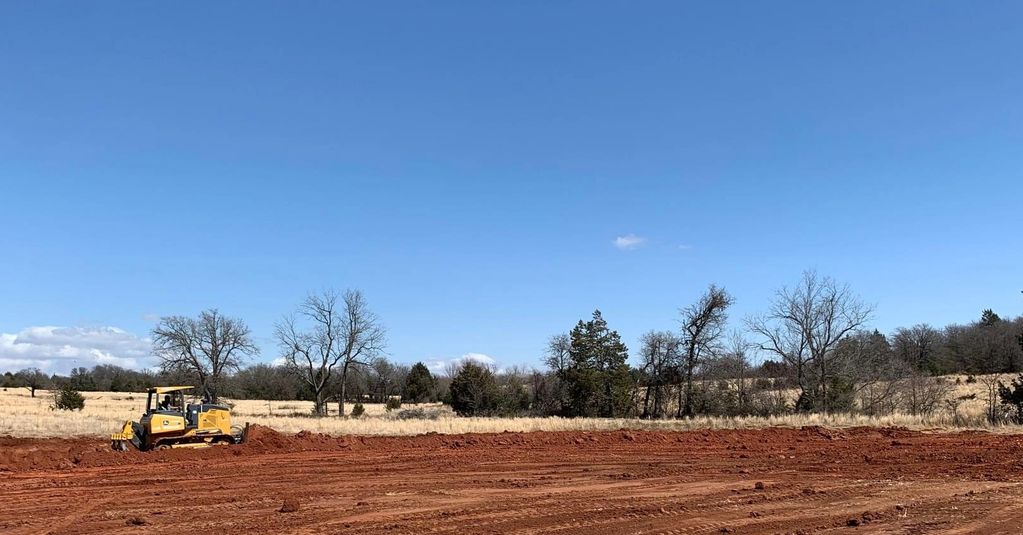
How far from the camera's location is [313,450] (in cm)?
2103

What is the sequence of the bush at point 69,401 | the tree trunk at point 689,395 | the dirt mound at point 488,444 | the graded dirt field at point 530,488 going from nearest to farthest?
the graded dirt field at point 530,488 < the dirt mound at point 488,444 < the tree trunk at point 689,395 < the bush at point 69,401

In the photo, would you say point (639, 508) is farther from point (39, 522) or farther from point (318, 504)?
point (39, 522)

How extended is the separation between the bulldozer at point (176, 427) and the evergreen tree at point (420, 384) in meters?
56.6

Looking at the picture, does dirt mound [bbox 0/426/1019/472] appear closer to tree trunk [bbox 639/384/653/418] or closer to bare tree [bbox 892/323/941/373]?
tree trunk [bbox 639/384/653/418]

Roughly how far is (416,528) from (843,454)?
12.6m

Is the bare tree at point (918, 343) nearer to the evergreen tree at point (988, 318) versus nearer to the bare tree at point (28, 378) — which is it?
the evergreen tree at point (988, 318)

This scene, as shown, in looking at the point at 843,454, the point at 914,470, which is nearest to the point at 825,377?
the point at 843,454

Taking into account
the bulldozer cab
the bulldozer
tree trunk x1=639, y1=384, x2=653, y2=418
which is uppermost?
the bulldozer cab

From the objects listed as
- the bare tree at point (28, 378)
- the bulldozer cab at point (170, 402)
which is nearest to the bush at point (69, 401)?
the bulldozer cab at point (170, 402)

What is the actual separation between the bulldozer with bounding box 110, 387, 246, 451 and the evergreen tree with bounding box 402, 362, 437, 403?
186ft

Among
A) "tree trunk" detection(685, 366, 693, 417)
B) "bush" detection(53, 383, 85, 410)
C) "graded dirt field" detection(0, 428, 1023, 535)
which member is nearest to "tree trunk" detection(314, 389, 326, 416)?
"bush" detection(53, 383, 85, 410)

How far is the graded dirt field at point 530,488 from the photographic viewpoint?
31.2ft

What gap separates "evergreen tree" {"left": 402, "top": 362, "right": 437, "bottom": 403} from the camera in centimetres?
7725

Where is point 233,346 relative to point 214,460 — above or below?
above
